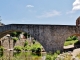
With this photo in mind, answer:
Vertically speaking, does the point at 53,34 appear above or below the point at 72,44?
above

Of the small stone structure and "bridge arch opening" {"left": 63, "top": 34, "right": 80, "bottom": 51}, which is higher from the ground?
the small stone structure

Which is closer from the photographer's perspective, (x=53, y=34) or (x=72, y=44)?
(x=53, y=34)

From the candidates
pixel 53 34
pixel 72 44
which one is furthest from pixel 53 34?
pixel 72 44

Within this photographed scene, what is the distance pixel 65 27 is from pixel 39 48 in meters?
12.6

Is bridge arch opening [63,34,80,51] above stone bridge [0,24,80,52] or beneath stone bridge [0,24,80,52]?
beneath

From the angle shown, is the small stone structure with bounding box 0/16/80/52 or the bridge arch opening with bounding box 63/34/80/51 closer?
the small stone structure with bounding box 0/16/80/52

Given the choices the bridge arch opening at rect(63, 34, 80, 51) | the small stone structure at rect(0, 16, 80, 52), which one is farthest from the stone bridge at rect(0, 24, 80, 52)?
the bridge arch opening at rect(63, 34, 80, 51)

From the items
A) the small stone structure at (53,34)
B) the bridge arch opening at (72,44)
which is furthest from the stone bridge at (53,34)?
the bridge arch opening at (72,44)

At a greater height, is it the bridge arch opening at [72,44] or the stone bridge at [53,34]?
the stone bridge at [53,34]

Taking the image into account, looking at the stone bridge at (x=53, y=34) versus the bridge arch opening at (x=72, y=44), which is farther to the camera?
the bridge arch opening at (x=72, y=44)

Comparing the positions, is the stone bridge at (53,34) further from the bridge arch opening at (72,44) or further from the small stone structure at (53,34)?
the bridge arch opening at (72,44)

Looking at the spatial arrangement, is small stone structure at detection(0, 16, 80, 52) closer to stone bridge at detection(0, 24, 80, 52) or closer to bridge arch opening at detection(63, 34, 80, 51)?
stone bridge at detection(0, 24, 80, 52)

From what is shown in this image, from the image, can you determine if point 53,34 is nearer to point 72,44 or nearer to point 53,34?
point 53,34

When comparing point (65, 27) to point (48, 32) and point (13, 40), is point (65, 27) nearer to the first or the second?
point (48, 32)
